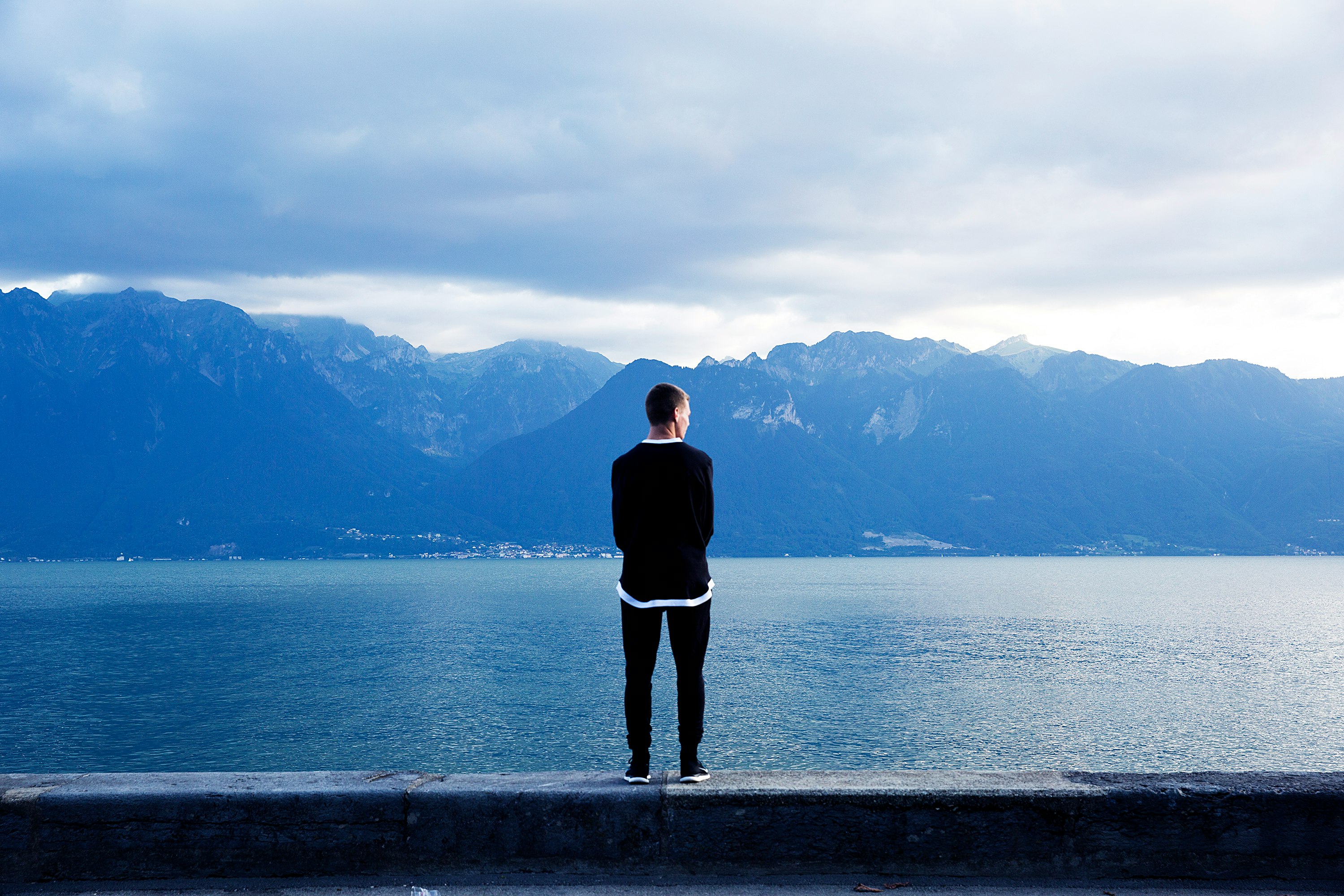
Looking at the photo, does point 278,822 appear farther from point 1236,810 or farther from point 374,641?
point 374,641

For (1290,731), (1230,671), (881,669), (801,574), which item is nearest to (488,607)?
(881,669)

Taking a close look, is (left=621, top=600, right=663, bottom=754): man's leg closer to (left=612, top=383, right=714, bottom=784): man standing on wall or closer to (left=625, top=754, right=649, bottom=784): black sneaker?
(left=612, top=383, right=714, bottom=784): man standing on wall

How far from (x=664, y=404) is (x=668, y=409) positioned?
47 mm

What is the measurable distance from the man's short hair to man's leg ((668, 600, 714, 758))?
1.10m

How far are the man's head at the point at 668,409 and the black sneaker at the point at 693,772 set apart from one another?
1.82 metres

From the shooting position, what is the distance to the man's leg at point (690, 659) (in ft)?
17.3

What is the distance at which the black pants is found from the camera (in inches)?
208

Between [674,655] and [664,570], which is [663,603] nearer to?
[664,570]

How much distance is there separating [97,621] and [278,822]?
10233cm

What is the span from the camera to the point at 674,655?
209 inches

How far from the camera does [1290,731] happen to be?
4109 centimetres

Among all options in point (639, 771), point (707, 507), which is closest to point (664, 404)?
point (707, 507)

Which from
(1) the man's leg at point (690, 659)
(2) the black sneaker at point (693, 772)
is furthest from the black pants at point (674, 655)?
(2) the black sneaker at point (693, 772)

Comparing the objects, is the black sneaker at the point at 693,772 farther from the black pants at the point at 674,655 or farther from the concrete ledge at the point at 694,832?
the concrete ledge at the point at 694,832
